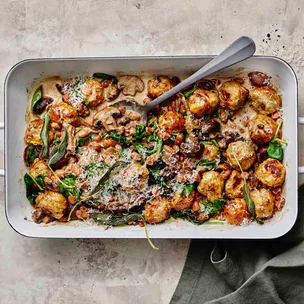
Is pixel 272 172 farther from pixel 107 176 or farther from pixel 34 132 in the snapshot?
pixel 34 132

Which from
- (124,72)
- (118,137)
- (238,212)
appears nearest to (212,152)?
(238,212)

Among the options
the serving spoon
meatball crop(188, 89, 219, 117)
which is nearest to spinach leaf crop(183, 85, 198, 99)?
meatball crop(188, 89, 219, 117)

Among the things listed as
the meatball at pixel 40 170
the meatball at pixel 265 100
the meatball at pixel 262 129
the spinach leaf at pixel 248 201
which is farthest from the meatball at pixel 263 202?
the meatball at pixel 40 170

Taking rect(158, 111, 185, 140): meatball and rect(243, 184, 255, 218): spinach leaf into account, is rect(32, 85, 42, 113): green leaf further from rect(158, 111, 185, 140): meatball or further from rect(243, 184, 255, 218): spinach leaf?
rect(243, 184, 255, 218): spinach leaf

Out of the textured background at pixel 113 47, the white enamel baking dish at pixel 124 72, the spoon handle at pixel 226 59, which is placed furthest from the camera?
the textured background at pixel 113 47

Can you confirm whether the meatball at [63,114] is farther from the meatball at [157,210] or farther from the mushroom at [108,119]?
the meatball at [157,210]

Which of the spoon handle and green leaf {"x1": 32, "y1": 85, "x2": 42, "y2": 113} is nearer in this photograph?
the spoon handle
